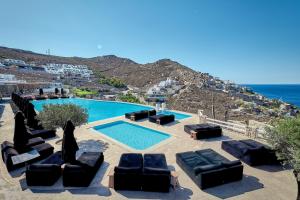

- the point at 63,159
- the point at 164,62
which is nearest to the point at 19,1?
the point at 63,159

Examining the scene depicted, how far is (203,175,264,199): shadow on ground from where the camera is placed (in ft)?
20.7

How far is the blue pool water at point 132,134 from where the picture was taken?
12.0 meters

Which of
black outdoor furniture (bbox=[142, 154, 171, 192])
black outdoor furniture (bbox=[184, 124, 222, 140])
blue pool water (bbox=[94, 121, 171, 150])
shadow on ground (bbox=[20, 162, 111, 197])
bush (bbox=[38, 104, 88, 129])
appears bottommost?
shadow on ground (bbox=[20, 162, 111, 197])

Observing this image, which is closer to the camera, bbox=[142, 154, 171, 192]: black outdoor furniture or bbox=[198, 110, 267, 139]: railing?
bbox=[142, 154, 171, 192]: black outdoor furniture

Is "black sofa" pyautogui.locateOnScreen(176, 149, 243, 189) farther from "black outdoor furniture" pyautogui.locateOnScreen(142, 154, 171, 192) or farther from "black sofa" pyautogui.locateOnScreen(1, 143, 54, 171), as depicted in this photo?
"black sofa" pyautogui.locateOnScreen(1, 143, 54, 171)

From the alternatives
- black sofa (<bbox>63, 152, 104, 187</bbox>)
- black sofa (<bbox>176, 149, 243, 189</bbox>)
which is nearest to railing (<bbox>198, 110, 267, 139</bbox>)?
black sofa (<bbox>176, 149, 243, 189</bbox>)

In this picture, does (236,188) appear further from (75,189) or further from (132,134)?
(132,134)

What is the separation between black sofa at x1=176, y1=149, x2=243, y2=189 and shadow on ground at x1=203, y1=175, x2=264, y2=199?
5.5 inches

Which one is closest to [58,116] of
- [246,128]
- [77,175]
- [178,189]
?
[77,175]

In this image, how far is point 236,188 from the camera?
21.8 ft

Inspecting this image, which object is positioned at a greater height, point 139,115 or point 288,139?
point 288,139

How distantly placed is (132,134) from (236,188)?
321 inches

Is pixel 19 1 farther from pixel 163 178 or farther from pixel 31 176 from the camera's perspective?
pixel 163 178

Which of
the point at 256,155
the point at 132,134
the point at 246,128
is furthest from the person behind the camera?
the point at 132,134
